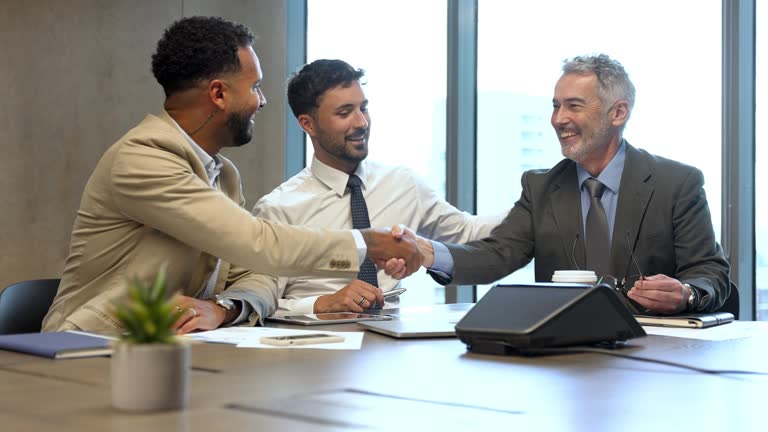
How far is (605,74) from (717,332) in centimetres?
145

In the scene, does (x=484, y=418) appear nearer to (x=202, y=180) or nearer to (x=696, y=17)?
(x=202, y=180)

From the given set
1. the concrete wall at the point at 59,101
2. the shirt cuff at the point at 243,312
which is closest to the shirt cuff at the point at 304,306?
the shirt cuff at the point at 243,312

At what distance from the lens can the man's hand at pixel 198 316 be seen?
2.04 m

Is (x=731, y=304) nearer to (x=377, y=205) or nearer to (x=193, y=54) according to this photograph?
(x=377, y=205)

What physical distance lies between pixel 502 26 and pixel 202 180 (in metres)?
2.67

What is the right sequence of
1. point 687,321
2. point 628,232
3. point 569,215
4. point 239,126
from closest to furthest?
point 687,321, point 239,126, point 628,232, point 569,215

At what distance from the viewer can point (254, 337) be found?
6.18 feet

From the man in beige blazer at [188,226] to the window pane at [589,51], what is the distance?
5.18 ft

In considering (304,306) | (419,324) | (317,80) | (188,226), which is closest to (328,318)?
(419,324)

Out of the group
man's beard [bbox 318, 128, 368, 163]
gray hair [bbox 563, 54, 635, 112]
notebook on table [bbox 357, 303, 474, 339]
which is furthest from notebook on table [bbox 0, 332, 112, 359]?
gray hair [bbox 563, 54, 635, 112]

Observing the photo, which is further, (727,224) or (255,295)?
(727,224)

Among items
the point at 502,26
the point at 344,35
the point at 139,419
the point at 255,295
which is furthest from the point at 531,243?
the point at 344,35

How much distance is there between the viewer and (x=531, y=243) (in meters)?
3.20

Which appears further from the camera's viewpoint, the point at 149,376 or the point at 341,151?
the point at 341,151
